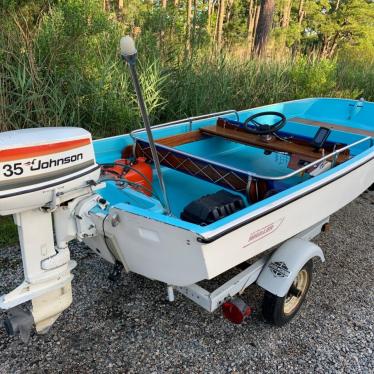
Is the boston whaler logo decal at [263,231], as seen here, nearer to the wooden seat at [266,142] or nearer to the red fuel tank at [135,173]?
the red fuel tank at [135,173]

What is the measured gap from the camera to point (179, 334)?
2.25m

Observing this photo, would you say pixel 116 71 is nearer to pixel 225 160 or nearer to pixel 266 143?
pixel 225 160

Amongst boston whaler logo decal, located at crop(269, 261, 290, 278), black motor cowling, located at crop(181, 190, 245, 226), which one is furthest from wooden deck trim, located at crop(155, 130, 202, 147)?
boston whaler logo decal, located at crop(269, 261, 290, 278)

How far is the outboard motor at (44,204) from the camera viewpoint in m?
1.55

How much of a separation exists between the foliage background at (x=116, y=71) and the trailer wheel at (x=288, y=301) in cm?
267

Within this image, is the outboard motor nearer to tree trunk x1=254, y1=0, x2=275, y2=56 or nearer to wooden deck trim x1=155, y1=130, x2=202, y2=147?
wooden deck trim x1=155, y1=130, x2=202, y2=147

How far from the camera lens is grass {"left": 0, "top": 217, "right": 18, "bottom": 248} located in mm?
3004

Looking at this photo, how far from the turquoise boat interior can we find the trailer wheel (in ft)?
1.74

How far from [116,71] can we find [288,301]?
3120 mm

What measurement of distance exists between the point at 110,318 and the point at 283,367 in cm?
103

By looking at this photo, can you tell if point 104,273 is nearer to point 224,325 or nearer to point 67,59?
point 224,325

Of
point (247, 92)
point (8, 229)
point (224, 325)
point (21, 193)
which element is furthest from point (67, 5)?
point (224, 325)

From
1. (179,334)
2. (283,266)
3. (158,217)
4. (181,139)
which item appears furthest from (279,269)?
(181,139)

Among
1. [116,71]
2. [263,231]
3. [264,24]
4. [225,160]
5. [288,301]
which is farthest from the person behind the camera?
[264,24]
